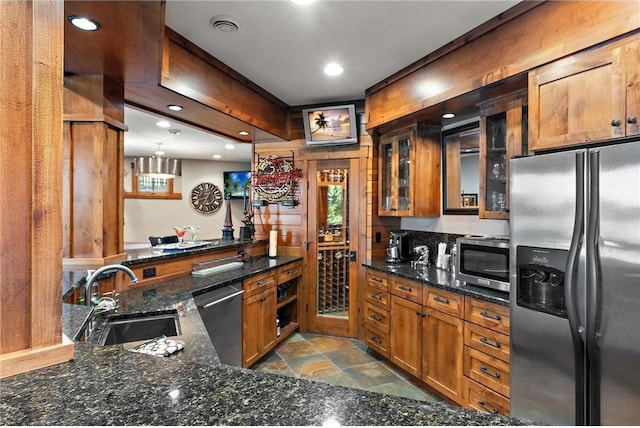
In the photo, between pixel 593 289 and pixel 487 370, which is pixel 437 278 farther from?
pixel 593 289

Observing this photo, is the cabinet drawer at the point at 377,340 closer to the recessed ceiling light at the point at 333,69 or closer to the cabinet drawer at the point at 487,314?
the cabinet drawer at the point at 487,314

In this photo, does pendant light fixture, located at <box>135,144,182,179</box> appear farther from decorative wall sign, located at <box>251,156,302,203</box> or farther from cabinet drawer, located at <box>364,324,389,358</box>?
cabinet drawer, located at <box>364,324,389,358</box>

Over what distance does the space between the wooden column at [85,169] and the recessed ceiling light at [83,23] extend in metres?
0.63

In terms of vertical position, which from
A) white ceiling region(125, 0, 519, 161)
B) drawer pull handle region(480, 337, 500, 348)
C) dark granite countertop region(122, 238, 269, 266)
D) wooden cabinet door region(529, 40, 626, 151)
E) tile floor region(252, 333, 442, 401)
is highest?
white ceiling region(125, 0, 519, 161)

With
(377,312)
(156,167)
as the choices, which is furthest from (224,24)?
(156,167)

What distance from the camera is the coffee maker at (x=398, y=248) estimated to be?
3.75m

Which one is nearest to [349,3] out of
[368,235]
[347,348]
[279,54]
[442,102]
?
[279,54]

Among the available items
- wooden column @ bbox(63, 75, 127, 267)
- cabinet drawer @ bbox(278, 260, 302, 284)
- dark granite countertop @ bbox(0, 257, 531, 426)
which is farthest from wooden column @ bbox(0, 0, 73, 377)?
cabinet drawer @ bbox(278, 260, 302, 284)

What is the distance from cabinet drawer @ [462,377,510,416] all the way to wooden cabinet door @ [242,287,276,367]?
1.84 m

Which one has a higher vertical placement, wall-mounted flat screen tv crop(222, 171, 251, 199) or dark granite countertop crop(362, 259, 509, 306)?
wall-mounted flat screen tv crop(222, 171, 251, 199)

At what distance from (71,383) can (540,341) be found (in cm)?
212

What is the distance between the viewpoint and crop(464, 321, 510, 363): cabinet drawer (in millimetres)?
2242

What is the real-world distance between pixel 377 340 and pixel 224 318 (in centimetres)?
154

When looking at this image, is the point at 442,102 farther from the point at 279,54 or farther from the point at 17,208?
the point at 17,208
